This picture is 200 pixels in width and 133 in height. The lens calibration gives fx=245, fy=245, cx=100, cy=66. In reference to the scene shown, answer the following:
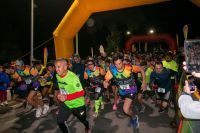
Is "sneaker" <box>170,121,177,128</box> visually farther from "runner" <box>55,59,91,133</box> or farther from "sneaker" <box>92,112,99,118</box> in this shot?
"runner" <box>55,59,91,133</box>

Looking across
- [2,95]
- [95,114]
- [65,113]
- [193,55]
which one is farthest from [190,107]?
[2,95]

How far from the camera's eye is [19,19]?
96.4 feet

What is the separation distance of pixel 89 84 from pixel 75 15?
311 centimetres

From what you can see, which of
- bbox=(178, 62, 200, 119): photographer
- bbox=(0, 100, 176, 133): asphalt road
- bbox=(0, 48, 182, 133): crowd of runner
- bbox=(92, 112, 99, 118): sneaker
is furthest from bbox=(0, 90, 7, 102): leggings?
bbox=(178, 62, 200, 119): photographer

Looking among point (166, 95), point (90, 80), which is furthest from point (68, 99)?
point (90, 80)

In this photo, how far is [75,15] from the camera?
10531 millimetres

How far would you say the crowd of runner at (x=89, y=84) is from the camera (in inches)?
203

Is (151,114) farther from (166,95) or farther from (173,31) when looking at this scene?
(173,31)

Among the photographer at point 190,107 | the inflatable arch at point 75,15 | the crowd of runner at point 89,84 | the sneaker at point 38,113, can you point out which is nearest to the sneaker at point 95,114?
the crowd of runner at point 89,84

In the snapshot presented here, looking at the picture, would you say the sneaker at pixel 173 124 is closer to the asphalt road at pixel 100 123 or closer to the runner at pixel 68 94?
the asphalt road at pixel 100 123

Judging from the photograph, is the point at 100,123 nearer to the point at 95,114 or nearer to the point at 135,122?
the point at 95,114

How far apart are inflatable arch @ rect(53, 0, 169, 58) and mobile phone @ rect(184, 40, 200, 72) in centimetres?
798

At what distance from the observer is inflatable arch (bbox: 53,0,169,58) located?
996 cm

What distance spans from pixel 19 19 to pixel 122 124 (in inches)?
1016
